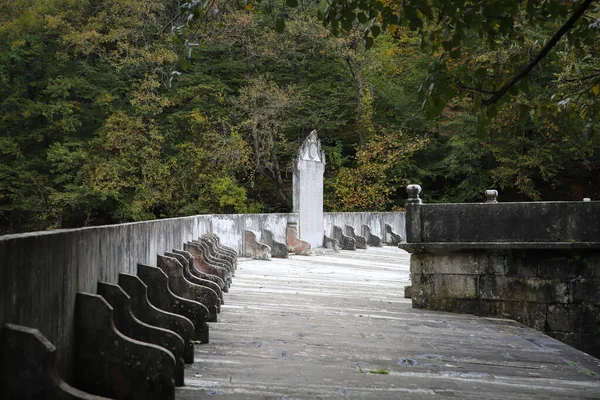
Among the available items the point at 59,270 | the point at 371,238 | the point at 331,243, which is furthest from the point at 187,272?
the point at 371,238

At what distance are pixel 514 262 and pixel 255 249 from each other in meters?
6.89

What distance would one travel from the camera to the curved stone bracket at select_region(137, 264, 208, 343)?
17.3 ft

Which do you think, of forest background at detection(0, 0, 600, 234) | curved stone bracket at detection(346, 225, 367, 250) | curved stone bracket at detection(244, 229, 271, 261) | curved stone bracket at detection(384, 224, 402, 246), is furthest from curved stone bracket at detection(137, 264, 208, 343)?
forest background at detection(0, 0, 600, 234)

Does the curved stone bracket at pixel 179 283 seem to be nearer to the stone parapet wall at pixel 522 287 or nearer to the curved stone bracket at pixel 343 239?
the stone parapet wall at pixel 522 287

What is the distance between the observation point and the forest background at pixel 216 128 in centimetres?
2822

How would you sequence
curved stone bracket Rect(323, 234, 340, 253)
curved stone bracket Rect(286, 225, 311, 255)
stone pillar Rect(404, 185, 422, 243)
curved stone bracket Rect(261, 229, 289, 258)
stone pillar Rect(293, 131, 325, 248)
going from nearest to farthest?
stone pillar Rect(404, 185, 422, 243) < curved stone bracket Rect(261, 229, 289, 258) < curved stone bracket Rect(286, 225, 311, 255) < stone pillar Rect(293, 131, 325, 248) < curved stone bracket Rect(323, 234, 340, 253)

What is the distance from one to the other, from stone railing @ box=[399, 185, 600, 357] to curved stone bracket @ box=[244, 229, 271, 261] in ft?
20.0

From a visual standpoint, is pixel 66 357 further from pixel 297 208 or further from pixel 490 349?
pixel 297 208

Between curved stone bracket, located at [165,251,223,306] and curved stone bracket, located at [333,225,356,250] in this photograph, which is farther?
curved stone bracket, located at [333,225,356,250]

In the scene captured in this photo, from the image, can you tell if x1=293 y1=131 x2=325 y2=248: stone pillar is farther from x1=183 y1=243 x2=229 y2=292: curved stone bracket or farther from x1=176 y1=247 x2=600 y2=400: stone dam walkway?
x1=183 y1=243 x2=229 y2=292: curved stone bracket

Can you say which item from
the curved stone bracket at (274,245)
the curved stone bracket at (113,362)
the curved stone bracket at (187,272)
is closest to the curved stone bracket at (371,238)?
the curved stone bracket at (274,245)

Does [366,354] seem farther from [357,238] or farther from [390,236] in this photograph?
[390,236]

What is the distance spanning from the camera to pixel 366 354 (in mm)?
5723

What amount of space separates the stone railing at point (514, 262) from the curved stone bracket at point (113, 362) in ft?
19.2
